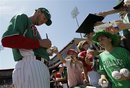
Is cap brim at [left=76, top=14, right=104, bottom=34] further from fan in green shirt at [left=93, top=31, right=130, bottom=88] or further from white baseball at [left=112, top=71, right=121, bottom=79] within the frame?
white baseball at [left=112, top=71, right=121, bottom=79]

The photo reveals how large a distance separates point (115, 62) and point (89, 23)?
1142 millimetres

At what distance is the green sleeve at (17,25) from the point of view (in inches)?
123

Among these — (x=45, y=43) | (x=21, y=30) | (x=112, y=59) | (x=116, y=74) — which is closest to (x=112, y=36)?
(x=112, y=59)

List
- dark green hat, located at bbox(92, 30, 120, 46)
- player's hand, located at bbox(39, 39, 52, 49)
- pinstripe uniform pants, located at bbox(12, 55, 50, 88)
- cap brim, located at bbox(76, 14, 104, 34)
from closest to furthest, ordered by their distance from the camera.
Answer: pinstripe uniform pants, located at bbox(12, 55, 50, 88)
player's hand, located at bbox(39, 39, 52, 49)
dark green hat, located at bbox(92, 30, 120, 46)
cap brim, located at bbox(76, 14, 104, 34)

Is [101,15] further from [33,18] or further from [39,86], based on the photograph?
[39,86]

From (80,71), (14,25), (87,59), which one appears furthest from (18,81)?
(80,71)

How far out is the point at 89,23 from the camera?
5012 mm

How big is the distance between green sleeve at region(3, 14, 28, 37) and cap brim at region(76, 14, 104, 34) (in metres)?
1.84

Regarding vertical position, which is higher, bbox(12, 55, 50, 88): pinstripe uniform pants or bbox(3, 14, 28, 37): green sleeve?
bbox(3, 14, 28, 37): green sleeve

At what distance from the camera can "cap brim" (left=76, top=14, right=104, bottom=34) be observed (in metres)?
4.88

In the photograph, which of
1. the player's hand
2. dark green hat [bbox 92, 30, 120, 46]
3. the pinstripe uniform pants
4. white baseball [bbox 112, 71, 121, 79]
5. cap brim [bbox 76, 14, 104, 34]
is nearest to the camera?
the pinstripe uniform pants

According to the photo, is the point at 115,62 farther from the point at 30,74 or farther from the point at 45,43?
the point at 30,74

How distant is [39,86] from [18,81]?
228mm

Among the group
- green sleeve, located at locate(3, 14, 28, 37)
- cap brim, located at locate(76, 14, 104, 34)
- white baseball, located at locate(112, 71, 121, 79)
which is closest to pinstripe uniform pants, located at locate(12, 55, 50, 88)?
green sleeve, located at locate(3, 14, 28, 37)
